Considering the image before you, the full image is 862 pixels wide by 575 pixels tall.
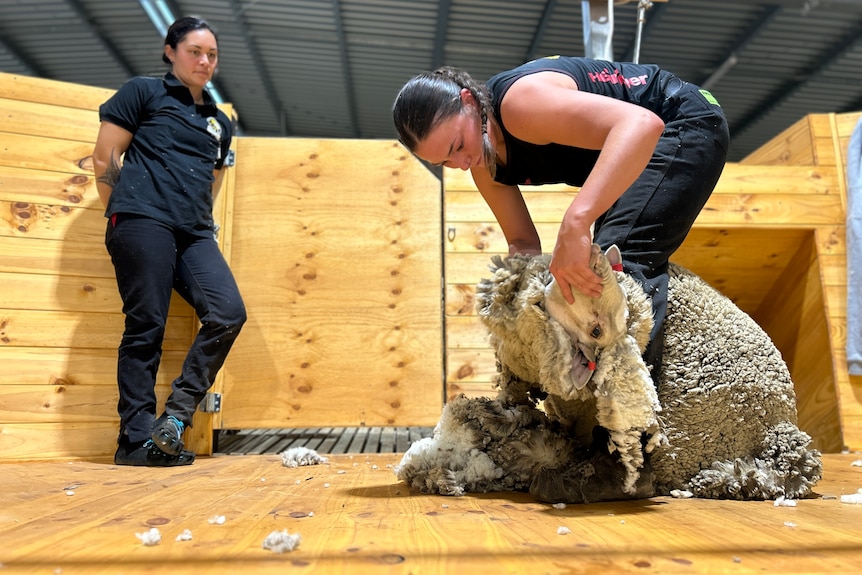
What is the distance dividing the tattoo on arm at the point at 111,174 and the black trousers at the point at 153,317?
144 mm

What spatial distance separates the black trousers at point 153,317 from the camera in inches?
76.0

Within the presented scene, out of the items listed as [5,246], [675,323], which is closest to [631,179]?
[675,323]

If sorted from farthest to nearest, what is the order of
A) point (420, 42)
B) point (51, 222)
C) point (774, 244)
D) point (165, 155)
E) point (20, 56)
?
1. point (20, 56)
2. point (420, 42)
3. point (774, 244)
4. point (51, 222)
5. point (165, 155)

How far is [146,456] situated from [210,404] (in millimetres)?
416

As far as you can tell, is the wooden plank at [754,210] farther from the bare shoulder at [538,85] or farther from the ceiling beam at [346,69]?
the ceiling beam at [346,69]

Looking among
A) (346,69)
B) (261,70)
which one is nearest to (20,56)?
(261,70)

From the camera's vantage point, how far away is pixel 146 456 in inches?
72.6

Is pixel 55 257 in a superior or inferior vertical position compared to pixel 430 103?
inferior

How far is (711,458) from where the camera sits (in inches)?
47.7

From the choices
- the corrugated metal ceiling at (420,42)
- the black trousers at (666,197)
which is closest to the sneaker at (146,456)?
the black trousers at (666,197)

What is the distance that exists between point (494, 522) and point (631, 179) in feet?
1.96

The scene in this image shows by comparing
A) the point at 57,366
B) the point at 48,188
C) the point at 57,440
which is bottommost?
the point at 57,440

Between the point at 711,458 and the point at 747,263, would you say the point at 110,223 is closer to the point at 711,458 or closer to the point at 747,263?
the point at 711,458

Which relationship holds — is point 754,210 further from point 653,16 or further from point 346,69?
point 346,69
